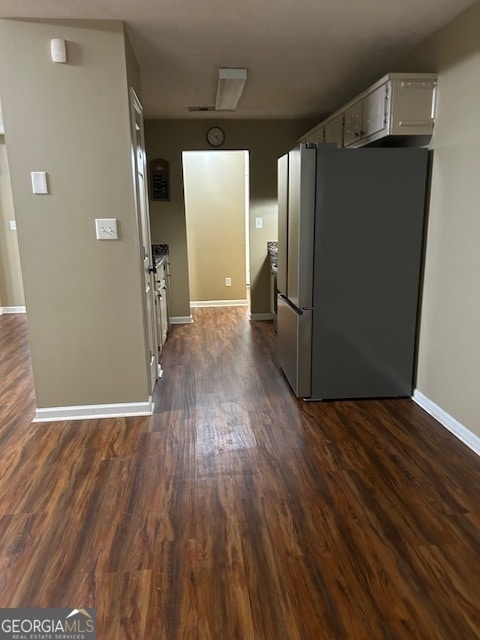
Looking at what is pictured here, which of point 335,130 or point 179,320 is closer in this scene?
point 335,130

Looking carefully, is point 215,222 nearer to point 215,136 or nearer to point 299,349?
point 215,136

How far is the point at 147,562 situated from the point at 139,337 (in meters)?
1.48

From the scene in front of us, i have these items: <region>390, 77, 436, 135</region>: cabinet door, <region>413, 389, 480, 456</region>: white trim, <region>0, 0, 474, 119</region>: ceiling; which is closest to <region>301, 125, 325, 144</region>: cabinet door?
<region>0, 0, 474, 119</region>: ceiling

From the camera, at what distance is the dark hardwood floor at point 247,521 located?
148 centimetres

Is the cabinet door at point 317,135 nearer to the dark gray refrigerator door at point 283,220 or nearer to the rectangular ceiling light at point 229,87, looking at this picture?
the rectangular ceiling light at point 229,87

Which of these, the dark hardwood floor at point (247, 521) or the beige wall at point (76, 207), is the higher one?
the beige wall at point (76, 207)

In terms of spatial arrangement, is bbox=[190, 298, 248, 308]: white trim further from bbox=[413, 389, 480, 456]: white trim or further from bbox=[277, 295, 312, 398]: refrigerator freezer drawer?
bbox=[413, 389, 480, 456]: white trim

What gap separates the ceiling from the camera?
232 cm

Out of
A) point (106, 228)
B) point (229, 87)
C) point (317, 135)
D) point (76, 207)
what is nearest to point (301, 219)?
point (106, 228)

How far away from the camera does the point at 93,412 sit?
2.94 meters

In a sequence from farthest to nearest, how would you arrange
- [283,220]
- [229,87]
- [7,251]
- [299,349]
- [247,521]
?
1. [7,251]
2. [229,87]
3. [283,220]
4. [299,349]
5. [247,521]

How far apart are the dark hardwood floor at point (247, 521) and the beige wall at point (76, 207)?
394mm

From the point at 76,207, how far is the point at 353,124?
221 centimetres

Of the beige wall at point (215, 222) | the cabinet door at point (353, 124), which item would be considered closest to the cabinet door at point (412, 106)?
the cabinet door at point (353, 124)
